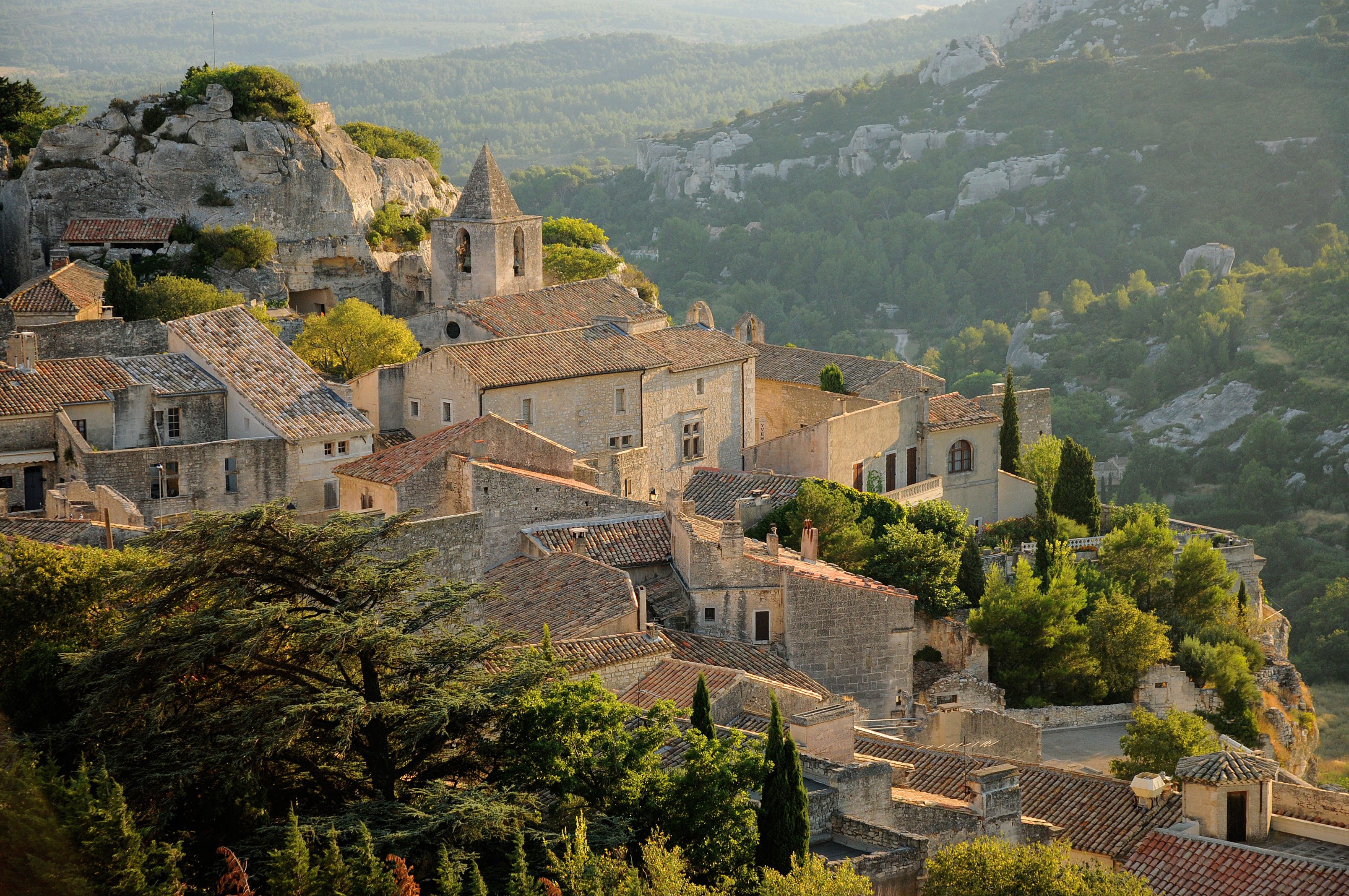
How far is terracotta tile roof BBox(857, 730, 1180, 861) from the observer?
24359 millimetres

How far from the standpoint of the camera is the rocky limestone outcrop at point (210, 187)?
48750mm

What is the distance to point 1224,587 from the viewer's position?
41.8 meters

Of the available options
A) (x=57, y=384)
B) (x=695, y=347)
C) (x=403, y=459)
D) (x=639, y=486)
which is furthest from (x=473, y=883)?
(x=695, y=347)

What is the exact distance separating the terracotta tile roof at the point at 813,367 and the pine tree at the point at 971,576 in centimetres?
861

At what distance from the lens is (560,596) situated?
28.8 metres

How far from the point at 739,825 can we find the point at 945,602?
1673 centimetres

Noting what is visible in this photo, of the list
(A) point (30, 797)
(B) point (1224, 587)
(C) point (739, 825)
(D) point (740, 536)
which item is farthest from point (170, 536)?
(B) point (1224, 587)

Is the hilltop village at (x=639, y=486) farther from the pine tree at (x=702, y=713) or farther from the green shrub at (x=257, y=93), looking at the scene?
the green shrub at (x=257, y=93)

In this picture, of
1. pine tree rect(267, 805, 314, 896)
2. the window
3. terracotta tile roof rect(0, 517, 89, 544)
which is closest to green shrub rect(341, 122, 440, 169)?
the window

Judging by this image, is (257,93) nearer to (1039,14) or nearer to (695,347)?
(695,347)

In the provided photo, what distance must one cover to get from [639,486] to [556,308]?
25.7 feet

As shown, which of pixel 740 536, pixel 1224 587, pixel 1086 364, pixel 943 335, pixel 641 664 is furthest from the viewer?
pixel 943 335

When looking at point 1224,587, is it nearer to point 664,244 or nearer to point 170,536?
point 170,536

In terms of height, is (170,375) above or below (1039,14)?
below
